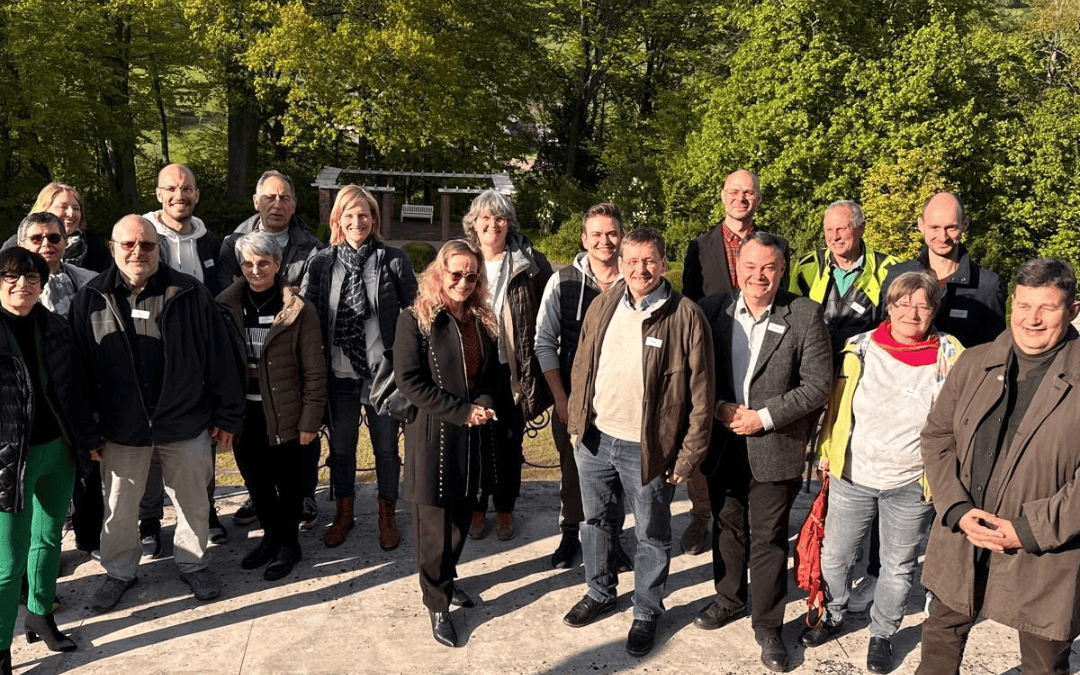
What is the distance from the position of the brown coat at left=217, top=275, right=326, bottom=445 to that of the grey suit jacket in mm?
2179

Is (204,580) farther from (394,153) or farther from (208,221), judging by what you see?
(394,153)

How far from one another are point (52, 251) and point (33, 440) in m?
1.30

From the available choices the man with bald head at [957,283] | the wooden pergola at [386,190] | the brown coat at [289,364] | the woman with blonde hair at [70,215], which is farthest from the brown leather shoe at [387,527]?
the wooden pergola at [386,190]

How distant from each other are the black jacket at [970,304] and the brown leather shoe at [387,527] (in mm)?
3170

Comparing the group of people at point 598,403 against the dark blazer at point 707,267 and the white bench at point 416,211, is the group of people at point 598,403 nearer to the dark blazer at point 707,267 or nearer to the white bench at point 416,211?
the dark blazer at point 707,267

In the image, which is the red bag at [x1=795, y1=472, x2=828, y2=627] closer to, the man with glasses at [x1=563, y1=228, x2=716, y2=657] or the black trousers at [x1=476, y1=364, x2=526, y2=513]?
the man with glasses at [x1=563, y1=228, x2=716, y2=657]

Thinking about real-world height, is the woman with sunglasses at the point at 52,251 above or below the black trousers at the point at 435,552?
above

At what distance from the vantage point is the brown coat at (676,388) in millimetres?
4082

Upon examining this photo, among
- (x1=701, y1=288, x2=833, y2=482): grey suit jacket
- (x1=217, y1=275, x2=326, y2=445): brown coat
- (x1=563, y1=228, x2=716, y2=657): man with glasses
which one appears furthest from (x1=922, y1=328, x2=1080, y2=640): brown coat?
(x1=217, y1=275, x2=326, y2=445): brown coat

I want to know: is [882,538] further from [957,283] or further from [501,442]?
[501,442]

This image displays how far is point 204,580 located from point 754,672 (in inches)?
116

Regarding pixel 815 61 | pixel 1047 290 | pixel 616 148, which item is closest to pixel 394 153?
pixel 616 148

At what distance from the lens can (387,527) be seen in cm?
546

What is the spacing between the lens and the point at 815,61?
870 inches
